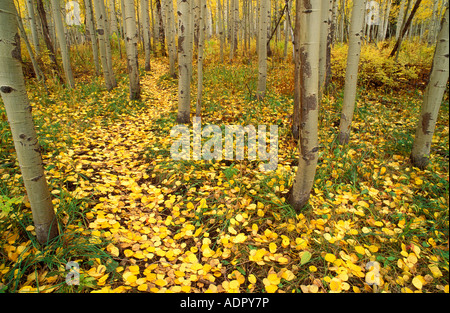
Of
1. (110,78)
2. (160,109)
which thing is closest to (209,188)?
(160,109)

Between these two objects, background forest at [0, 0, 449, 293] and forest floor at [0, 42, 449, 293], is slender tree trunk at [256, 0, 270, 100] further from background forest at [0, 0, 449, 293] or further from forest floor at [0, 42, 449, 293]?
forest floor at [0, 42, 449, 293]

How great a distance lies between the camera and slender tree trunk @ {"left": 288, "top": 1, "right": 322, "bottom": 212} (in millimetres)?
1714

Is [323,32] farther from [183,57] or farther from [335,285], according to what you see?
[335,285]

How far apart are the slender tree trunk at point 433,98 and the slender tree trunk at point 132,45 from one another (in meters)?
→ 5.35

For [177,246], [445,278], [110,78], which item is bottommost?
[177,246]

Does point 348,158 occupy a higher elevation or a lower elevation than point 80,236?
higher

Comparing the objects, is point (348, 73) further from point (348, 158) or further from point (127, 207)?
point (127, 207)

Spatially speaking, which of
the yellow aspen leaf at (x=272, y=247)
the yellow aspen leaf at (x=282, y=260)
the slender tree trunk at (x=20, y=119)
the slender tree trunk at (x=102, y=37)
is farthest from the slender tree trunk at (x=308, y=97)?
the slender tree trunk at (x=102, y=37)

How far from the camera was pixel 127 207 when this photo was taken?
245 cm

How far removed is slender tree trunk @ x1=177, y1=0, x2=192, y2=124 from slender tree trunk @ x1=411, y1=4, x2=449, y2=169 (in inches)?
143

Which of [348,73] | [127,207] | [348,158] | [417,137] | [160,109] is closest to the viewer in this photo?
[127,207]

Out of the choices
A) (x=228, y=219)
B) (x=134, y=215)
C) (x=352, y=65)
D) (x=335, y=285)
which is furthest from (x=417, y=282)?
(x=352, y=65)
